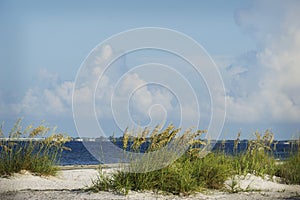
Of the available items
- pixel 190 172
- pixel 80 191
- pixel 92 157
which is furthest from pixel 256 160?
pixel 92 157

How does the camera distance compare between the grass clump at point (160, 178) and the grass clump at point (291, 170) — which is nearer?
the grass clump at point (160, 178)

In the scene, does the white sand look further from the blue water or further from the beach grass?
the blue water


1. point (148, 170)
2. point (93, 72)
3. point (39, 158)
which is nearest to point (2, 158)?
point (39, 158)

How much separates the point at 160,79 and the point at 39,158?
11.3 feet

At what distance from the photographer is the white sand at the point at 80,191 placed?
25.7ft

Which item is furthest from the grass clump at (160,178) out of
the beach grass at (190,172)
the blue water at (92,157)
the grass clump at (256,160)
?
the grass clump at (256,160)

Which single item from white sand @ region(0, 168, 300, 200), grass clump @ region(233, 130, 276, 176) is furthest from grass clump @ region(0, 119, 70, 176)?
grass clump @ region(233, 130, 276, 176)

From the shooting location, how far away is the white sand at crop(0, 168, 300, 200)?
25.7 ft

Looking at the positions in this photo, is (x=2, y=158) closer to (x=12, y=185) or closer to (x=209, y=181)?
(x=12, y=185)

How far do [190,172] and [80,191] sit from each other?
75.3 inches

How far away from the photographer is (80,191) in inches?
324

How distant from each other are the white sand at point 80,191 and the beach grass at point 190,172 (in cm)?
19

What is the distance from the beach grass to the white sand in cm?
19

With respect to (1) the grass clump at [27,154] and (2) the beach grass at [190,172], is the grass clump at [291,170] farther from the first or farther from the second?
(1) the grass clump at [27,154]
